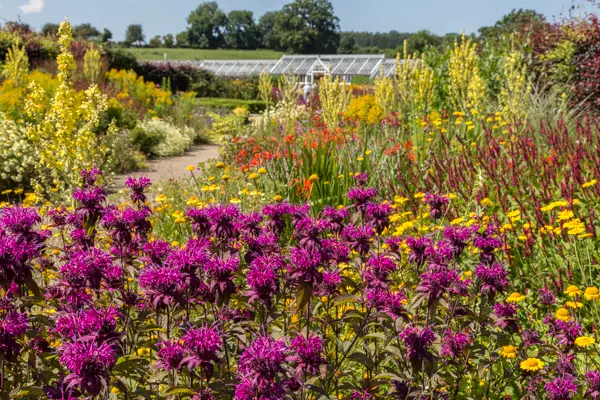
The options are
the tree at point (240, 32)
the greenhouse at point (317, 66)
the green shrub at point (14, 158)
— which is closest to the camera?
the green shrub at point (14, 158)

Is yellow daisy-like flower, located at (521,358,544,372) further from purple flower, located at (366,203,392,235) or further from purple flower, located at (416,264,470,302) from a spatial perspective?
A: purple flower, located at (366,203,392,235)

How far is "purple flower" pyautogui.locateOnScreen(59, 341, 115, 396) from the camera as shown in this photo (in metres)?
1.43

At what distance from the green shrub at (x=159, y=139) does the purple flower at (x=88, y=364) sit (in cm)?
1161

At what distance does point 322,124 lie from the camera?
10.3 metres

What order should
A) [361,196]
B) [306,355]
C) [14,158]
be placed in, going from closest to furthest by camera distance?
[306,355] < [361,196] < [14,158]

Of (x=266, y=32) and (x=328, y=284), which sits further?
(x=266, y=32)

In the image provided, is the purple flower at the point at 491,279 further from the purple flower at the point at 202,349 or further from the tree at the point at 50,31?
the tree at the point at 50,31

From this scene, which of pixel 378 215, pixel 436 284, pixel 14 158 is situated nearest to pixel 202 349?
pixel 436 284

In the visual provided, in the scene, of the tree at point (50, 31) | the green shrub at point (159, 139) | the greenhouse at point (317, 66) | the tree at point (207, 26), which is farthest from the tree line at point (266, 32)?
the green shrub at point (159, 139)

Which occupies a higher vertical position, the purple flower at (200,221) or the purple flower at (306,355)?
the purple flower at (200,221)

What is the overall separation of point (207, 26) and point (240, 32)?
20.7ft

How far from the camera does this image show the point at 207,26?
106 m

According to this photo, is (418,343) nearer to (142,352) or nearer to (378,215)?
(378,215)

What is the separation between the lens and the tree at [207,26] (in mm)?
105188
